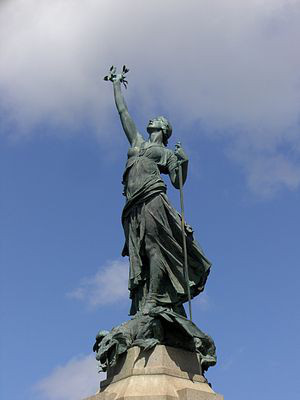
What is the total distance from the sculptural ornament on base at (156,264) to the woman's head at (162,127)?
434 mm

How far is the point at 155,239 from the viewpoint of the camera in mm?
13219

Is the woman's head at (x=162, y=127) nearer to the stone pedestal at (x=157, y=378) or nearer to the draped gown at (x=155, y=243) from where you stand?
the draped gown at (x=155, y=243)

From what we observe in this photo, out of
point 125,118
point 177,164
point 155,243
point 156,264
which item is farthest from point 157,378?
point 125,118

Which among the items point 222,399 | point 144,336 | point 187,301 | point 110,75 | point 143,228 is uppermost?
point 110,75

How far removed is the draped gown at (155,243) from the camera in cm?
1310

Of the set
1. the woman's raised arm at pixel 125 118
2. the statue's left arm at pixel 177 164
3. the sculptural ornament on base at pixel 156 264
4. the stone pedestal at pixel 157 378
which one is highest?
the woman's raised arm at pixel 125 118

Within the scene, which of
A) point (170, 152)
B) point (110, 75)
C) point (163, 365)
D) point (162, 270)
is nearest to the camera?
point (163, 365)

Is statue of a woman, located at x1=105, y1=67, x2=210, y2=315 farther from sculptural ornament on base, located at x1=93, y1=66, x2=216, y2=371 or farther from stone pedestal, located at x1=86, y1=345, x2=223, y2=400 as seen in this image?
stone pedestal, located at x1=86, y1=345, x2=223, y2=400

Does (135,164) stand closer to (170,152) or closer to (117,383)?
(170,152)

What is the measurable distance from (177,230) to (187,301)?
1.39 m

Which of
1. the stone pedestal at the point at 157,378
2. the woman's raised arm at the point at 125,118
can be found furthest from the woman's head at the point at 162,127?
the stone pedestal at the point at 157,378

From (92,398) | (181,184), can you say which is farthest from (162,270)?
(92,398)

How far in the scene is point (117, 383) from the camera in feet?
39.0

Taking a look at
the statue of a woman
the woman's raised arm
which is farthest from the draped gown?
the woman's raised arm
